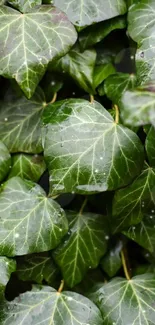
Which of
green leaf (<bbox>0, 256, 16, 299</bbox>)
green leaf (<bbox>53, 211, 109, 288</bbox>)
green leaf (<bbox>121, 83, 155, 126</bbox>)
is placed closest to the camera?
green leaf (<bbox>121, 83, 155, 126</bbox>)

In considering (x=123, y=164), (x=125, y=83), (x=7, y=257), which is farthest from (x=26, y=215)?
(x=125, y=83)

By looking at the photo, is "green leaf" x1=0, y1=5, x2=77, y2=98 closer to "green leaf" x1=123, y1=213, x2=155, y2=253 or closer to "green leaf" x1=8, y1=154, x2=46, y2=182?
"green leaf" x1=8, y1=154, x2=46, y2=182

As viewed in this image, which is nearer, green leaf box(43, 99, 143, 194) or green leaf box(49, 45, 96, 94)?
green leaf box(43, 99, 143, 194)

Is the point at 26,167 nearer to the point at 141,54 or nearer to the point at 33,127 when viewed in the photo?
the point at 33,127

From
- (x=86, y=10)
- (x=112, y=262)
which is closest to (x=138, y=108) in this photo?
(x=86, y=10)

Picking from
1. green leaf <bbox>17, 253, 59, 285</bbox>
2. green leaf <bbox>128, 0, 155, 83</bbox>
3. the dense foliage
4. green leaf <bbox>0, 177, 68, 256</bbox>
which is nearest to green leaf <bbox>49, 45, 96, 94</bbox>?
the dense foliage

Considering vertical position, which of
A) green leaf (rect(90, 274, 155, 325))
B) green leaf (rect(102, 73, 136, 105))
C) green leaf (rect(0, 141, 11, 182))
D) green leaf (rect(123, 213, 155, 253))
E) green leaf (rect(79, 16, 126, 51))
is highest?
green leaf (rect(79, 16, 126, 51))

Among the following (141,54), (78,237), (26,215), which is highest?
(141,54)
